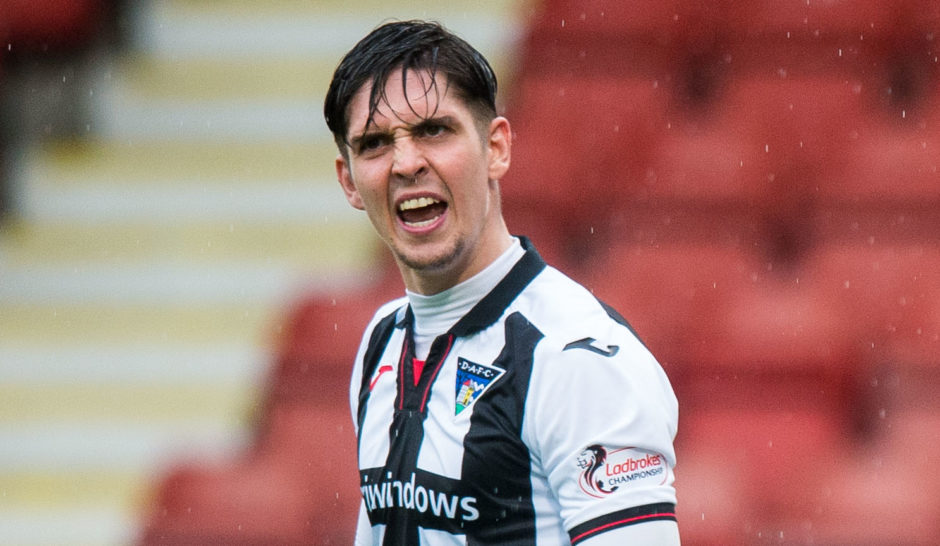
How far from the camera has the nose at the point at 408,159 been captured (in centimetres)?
123

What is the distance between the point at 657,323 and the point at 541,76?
0.94 meters

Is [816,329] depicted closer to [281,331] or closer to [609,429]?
[281,331]

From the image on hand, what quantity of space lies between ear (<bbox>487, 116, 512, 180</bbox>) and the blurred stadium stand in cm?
135

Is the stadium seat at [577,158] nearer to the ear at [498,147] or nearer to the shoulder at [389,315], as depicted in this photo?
the shoulder at [389,315]

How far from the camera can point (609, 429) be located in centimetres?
111

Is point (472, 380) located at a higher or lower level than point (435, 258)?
lower

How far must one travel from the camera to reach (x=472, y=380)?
47.8 inches

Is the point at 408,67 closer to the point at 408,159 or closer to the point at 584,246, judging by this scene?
the point at 408,159

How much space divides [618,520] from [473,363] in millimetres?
207

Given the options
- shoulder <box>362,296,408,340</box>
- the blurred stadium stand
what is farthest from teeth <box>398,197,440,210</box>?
the blurred stadium stand

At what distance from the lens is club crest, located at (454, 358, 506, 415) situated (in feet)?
3.94

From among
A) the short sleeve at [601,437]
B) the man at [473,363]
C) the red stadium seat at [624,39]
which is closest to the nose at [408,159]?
the man at [473,363]

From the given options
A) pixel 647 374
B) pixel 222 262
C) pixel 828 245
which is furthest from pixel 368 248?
pixel 647 374

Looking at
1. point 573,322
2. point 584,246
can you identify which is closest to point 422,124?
point 573,322
